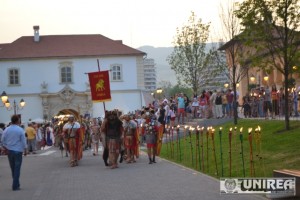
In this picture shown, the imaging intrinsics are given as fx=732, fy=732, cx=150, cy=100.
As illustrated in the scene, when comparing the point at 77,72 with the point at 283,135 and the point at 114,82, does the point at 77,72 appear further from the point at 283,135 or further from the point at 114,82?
the point at 283,135

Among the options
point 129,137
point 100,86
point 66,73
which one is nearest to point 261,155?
point 129,137

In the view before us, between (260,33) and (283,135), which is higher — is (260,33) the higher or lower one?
the higher one

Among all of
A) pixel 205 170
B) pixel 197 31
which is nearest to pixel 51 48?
pixel 197 31

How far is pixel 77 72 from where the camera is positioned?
3334 inches

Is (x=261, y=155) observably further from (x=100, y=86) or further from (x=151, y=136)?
(x=100, y=86)

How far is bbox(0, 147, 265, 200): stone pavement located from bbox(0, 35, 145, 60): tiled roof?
194ft

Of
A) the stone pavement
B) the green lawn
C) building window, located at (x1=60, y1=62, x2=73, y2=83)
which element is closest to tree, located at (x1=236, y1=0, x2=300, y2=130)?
the green lawn

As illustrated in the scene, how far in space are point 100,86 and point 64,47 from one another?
57951 millimetres

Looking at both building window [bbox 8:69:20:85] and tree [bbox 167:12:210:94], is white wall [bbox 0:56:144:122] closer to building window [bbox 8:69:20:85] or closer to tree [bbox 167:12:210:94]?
building window [bbox 8:69:20:85]

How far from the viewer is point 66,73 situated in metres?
84.5

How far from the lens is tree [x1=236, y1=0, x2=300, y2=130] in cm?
2794

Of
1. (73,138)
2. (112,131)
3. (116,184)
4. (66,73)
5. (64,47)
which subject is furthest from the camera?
(64,47)

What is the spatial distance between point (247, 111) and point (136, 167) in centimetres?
1693

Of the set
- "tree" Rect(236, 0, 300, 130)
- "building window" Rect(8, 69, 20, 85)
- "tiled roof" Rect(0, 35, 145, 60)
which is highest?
"tiled roof" Rect(0, 35, 145, 60)
